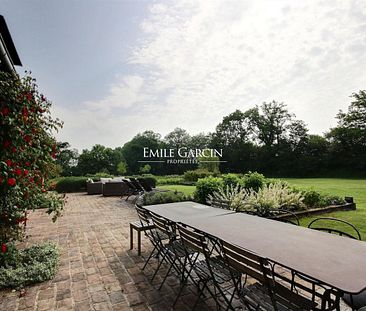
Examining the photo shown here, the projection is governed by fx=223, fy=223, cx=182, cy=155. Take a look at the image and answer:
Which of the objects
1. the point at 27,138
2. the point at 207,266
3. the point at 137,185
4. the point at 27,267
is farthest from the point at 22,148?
the point at 137,185

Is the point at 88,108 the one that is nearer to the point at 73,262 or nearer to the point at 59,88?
the point at 59,88

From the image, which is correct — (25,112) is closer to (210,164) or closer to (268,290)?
(268,290)

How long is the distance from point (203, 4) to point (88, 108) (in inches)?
288

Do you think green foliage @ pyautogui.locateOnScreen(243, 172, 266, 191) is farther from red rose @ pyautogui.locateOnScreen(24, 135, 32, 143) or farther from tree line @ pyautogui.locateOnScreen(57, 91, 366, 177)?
tree line @ pyautogui.locateOnScreen(57, 91, 366, 177)

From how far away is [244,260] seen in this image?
147 cm

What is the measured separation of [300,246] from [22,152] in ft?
9.97

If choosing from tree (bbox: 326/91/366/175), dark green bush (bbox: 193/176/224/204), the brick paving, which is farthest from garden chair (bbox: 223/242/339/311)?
tree (bbox: 326/91/366/175)

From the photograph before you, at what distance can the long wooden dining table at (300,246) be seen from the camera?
1.26 meters

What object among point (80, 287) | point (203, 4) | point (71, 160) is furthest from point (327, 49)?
point (71, 160)

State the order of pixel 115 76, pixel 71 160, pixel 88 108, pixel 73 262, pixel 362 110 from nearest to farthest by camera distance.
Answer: pixel 73 262
pixel 115 76
pixel 88 108
pixel 362 110
pixel 71 160

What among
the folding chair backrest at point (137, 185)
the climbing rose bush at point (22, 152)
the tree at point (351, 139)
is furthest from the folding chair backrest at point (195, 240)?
the tree at point (351, 139)

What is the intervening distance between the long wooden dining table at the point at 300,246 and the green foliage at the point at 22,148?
1.89 m

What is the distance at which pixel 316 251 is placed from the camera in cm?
164

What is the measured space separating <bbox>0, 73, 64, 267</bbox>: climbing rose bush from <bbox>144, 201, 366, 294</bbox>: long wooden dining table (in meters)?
1.88
